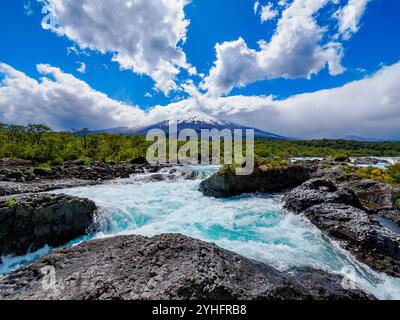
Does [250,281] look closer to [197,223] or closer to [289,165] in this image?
[197,223]

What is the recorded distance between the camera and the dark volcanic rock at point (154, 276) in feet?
14.9

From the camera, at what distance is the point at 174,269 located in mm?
5141

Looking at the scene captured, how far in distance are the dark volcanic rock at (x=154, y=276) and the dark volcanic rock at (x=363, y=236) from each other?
131 inches

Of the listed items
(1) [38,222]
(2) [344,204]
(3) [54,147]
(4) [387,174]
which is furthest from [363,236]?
(3) [54,147]

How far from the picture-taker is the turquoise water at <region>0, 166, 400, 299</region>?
26.3 ft

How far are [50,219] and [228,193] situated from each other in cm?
1376

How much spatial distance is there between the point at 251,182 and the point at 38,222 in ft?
53.3

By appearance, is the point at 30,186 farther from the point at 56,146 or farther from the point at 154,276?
the point at 56,146

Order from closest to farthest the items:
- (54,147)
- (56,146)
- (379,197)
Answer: (379,197) → (54,147) → (56,146)

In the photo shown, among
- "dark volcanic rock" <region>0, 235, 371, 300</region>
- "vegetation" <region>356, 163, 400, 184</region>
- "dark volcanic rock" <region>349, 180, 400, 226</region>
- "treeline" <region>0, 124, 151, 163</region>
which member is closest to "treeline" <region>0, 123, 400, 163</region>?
"treeline" <region>0, 124, 151, 163</region>

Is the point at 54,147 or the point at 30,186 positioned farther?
the point at 54,147

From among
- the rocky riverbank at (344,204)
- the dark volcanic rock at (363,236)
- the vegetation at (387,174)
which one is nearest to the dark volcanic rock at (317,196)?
the rocky riverbank at (344,204)

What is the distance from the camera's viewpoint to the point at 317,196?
46.1ft
